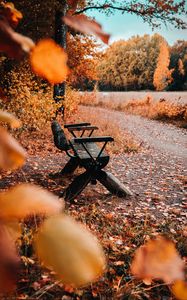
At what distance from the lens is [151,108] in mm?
16297

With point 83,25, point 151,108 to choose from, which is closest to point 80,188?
point 83,25

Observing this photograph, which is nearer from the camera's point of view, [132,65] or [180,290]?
[180,290]

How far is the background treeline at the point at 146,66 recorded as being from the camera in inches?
1871

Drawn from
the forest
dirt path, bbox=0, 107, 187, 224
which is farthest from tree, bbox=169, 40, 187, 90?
dirt path, bbox=0, 107, 187, 224

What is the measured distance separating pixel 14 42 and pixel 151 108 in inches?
643

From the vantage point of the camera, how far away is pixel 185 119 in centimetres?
1286

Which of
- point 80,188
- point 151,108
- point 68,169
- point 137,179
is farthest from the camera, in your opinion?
point 151,108

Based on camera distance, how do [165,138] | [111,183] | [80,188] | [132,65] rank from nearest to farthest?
[80,188] < [111,183] < [165,138] < [132,65]

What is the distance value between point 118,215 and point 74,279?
132 inches

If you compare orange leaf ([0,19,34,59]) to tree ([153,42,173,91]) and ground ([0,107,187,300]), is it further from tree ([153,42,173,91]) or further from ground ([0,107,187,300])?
tree ([153,42,173,91])

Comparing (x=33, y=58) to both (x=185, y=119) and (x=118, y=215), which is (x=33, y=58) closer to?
(x=118, y=215)

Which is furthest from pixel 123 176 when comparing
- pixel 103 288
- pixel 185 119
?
pixel 185 119

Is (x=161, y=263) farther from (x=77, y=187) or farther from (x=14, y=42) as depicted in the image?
(x=77, y=187)

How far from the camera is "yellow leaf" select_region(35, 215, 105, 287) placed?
26cm
